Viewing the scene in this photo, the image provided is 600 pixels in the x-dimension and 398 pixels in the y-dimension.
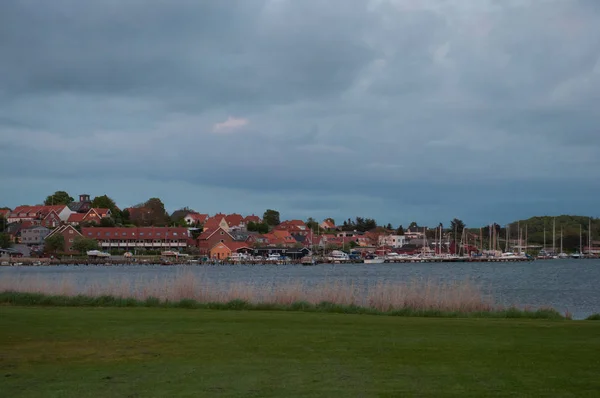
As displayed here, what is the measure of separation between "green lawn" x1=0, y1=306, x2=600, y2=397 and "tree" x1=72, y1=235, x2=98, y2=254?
13150 cm

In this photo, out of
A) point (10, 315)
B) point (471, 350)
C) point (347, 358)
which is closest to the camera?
point (347, 358)

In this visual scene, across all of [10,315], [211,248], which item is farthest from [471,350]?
A: [211,248]

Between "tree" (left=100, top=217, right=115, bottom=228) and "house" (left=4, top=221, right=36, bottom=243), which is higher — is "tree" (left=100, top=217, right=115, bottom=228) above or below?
above

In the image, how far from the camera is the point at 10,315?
21.9 meters

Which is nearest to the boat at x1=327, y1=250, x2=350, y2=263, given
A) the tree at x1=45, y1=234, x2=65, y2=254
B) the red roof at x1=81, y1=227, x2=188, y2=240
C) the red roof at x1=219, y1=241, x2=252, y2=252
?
the red roof at x1=219, y1=241, x2=252, y2=252

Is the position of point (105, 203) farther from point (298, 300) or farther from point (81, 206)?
point (298, 300)

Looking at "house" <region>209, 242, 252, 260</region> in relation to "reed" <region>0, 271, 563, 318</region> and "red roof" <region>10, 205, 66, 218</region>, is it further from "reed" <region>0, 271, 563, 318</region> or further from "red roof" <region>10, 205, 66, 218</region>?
"reed" <region>0, 271, 563, 318</region>

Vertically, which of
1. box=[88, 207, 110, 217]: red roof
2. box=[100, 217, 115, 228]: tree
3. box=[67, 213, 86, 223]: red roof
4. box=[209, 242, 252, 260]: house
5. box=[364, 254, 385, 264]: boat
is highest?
box=[88, 207, 110, 217]: red roof

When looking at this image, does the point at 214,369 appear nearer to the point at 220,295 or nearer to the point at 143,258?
the point at 220,295

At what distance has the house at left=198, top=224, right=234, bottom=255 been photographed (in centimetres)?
15775

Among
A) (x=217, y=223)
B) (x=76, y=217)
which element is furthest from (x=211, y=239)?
(x=76, y=217)

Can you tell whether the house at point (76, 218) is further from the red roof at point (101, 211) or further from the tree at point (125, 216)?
the tree at point (125, 216)

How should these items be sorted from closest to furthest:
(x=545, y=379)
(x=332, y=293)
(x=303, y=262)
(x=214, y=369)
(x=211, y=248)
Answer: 1. (x=545, y=379)
2. (x=214, y=369)
3. (x=332, y=293)
4. (x=303, y=262)
5. (x=211, y=248)

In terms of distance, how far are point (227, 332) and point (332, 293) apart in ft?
37.4
